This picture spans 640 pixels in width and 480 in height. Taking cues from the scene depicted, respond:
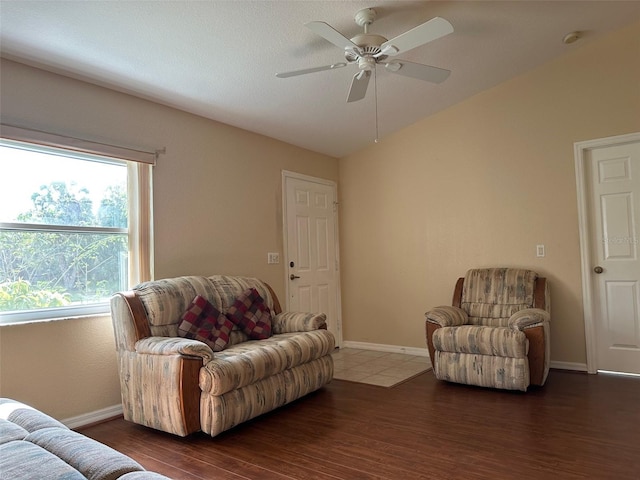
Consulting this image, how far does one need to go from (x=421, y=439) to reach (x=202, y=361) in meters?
1.43

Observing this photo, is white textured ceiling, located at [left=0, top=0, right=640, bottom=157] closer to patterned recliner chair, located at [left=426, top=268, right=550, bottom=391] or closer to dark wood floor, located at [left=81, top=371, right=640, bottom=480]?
patterned recliner chair, located at [left=426, top=268, right=550, bottom=391]

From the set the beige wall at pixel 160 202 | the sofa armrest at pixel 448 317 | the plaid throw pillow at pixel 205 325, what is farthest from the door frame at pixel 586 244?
the plaid throw pillow at pixel 205 325

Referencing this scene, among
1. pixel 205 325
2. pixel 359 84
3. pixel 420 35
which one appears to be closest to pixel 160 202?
pixel 205 325

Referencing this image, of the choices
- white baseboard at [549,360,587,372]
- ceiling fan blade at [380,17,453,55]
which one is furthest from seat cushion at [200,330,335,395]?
white baseboard at [549,360,587,372]

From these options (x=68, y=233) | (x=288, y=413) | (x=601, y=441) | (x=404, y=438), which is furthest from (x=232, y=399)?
(x=601, y=441)

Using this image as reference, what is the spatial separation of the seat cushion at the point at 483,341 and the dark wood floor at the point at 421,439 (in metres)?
0.34

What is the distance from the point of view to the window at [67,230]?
2824mm

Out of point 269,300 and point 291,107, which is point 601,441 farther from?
point 291,107

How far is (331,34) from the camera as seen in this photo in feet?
7.91

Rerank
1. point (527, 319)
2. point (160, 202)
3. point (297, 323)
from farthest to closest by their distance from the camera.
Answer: point (297, 323) → point (160, 202) → point (527, 319)

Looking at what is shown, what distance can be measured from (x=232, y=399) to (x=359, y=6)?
2.66 metres

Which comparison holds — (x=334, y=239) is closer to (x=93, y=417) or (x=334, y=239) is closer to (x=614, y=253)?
(x=614, y=253)

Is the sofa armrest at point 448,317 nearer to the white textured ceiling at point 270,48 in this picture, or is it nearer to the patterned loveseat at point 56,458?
the white textured ceiling at point 270,48

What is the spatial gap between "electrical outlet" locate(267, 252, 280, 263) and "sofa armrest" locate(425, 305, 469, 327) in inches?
67.5
